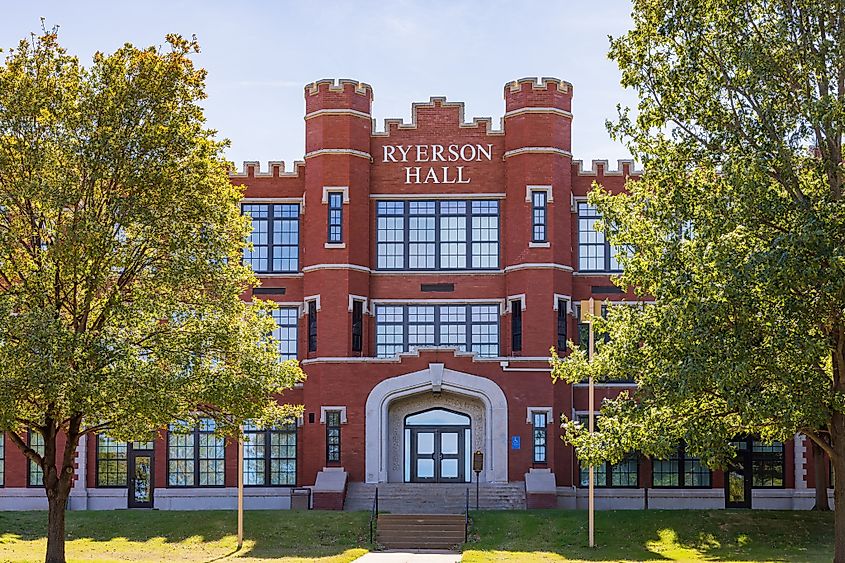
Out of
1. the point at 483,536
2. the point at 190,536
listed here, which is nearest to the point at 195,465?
the point at 190,536

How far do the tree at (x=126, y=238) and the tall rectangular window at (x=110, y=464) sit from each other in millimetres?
16390

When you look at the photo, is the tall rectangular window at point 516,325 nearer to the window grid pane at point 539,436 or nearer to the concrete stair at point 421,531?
the window grid pane at point 539,436

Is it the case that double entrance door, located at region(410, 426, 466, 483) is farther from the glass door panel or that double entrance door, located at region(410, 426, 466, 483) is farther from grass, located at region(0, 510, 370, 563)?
the glass door panel

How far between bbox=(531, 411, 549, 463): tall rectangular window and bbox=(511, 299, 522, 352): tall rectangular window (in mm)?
2408

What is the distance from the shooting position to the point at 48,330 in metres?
23.0

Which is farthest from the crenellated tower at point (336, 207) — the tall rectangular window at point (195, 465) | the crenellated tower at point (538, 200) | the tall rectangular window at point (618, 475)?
the tall rectangular window at point (618, 475)

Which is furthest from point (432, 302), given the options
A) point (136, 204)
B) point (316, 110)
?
point (136, 204)

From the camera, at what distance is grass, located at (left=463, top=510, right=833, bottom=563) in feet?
100

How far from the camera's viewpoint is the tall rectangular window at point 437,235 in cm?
4247

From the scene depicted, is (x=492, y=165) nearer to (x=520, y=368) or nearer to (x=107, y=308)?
(x=520, y=368)

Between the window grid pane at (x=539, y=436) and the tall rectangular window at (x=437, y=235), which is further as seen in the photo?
the tall rectangular window at (x=437, y=235)

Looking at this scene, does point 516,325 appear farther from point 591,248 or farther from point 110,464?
point 110,464

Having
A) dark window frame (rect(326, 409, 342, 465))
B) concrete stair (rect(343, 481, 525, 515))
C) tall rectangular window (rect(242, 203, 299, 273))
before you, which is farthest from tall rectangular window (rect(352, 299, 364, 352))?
concrete stair (rect(343, 481, 525, 515))

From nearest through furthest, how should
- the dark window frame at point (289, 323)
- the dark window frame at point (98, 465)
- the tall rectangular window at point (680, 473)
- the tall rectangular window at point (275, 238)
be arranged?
the tall rectangular window at point (680, 473), the dark window frame at point (98, 465), the dark window frame at point (289, 323), the tall rectangular window at point (275, 238)
